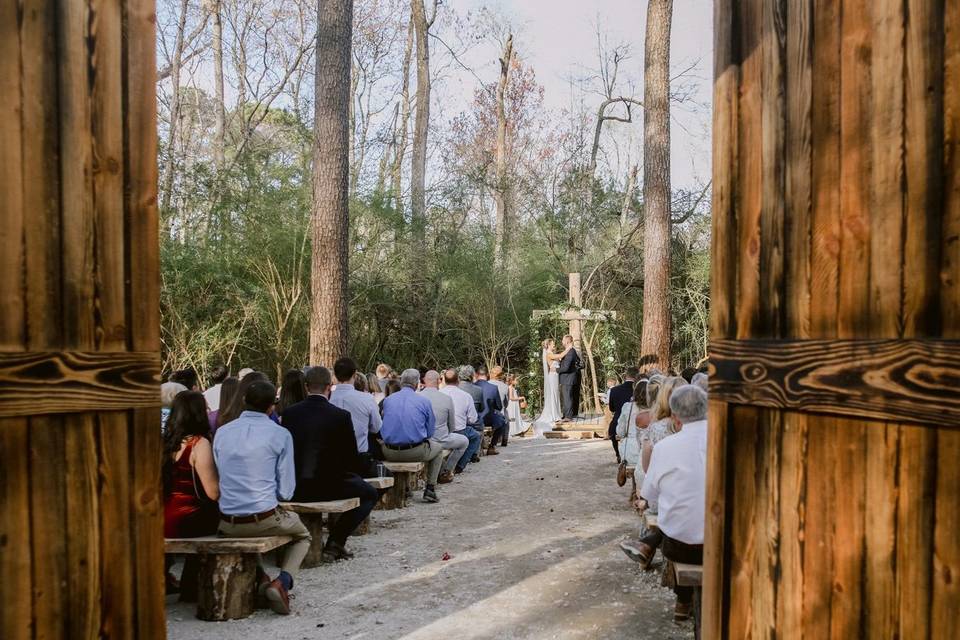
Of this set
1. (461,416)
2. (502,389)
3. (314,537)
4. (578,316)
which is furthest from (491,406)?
(314,537)

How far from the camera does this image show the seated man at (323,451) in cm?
656

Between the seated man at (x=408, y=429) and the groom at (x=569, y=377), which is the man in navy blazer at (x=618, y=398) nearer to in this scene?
the seated man at (x=408, y=429)

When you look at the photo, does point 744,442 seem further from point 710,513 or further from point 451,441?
point 451,441

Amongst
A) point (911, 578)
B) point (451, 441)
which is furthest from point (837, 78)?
point (451, 441)

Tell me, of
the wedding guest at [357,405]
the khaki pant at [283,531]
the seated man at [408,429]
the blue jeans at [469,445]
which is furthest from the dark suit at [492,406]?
the khaki pant at [283,531]

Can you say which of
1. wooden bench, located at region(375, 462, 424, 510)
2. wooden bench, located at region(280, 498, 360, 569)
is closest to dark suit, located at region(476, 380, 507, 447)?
wooden bench, located at region(375, 462, 424, 510)

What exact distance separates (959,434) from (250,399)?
435 cm

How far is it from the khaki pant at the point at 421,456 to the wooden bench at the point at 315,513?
2.73 m

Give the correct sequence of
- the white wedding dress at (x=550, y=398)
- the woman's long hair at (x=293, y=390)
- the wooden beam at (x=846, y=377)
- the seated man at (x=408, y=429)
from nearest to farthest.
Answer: the wooden beam at (x=846, y=377) → the woman's long hair at (x=293, y=390) → the seated man at (x=408, y=429) → the white wedding dress at (x=550, y=398)

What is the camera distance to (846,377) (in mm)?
2400

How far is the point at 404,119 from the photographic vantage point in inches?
987

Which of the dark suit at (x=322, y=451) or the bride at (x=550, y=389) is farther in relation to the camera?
the bride at (x=550, y=389)

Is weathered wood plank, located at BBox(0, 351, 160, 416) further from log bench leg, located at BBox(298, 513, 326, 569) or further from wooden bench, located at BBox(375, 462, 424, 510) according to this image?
wooden bench, located at BBox(375, 462, 424, 510)

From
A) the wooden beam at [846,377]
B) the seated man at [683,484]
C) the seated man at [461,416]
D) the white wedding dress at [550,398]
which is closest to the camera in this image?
the wooden beam at [846,377]
